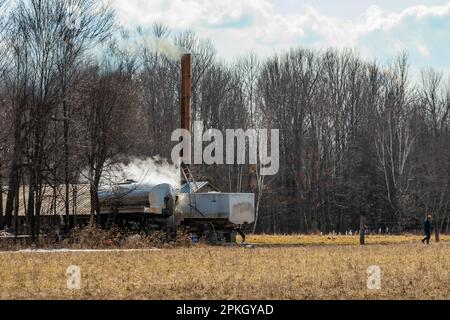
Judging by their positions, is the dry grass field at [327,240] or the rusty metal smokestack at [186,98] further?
the rusty metal smokestack at [186,98]

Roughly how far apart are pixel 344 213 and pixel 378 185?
4.24m

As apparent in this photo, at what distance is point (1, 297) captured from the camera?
14.6m

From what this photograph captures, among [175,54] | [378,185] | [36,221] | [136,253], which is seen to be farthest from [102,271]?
[378,185]

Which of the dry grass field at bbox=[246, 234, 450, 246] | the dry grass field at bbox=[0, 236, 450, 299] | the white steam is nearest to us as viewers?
the dry grass field at bbox=[0, 236, 450, 299]

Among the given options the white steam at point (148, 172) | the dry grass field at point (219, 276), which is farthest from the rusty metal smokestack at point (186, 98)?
the dry grass field at point (219, 276)

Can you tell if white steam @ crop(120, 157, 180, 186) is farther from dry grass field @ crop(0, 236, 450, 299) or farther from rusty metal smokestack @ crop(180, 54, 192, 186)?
dry grass field @ crop(0, 236, 450, 299)

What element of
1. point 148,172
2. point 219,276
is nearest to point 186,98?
point 148,172

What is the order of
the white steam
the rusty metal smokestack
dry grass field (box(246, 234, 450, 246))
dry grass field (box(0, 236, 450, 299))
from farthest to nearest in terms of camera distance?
the rusty metal smokestack < dry grass field (box(246, 234, 450, 246)) < the white steam < dry grass field (box(0, 236, 450, 299))

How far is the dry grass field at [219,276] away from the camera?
601 inches

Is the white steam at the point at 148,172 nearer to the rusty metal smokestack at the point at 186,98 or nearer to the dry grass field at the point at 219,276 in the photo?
the rusty metal smokestack at the point at 186,98

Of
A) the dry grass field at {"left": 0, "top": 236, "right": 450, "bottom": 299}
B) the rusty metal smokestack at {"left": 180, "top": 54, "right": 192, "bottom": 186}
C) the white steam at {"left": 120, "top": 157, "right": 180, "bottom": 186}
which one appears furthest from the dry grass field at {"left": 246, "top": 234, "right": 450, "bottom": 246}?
the dry grass field at {"left": 0, "top": 236, "right": 450, "bottom": 299}

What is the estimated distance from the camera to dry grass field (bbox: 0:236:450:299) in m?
15.3

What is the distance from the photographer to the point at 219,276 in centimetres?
1861

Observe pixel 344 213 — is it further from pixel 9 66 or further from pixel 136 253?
pixel 136 253
